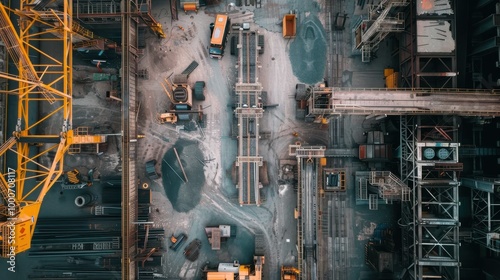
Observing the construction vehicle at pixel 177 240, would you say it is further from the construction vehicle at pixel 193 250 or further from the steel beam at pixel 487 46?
the steel beam at pixel 487 46

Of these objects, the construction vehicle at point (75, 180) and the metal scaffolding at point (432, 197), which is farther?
the construction vehicle at point (75, 180)

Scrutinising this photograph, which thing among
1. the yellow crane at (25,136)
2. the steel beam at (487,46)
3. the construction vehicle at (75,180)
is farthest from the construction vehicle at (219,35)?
the steel beam at (487,46)

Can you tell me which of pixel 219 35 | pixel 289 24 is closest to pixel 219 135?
pixel 219 35

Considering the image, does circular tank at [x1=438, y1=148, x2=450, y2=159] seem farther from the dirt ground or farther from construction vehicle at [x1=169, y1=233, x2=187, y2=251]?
construction vehicle at [x1=169, y1=233, x2=187, y2=251]

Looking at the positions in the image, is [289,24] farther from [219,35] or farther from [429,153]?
[429,153]

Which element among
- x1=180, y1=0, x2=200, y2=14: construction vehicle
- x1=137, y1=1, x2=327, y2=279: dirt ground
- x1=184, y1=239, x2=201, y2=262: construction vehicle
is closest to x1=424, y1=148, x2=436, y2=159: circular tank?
x1=137, y1=1, x2=327, y2=279: dirt ground

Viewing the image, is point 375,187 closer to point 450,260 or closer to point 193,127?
point 450,260
